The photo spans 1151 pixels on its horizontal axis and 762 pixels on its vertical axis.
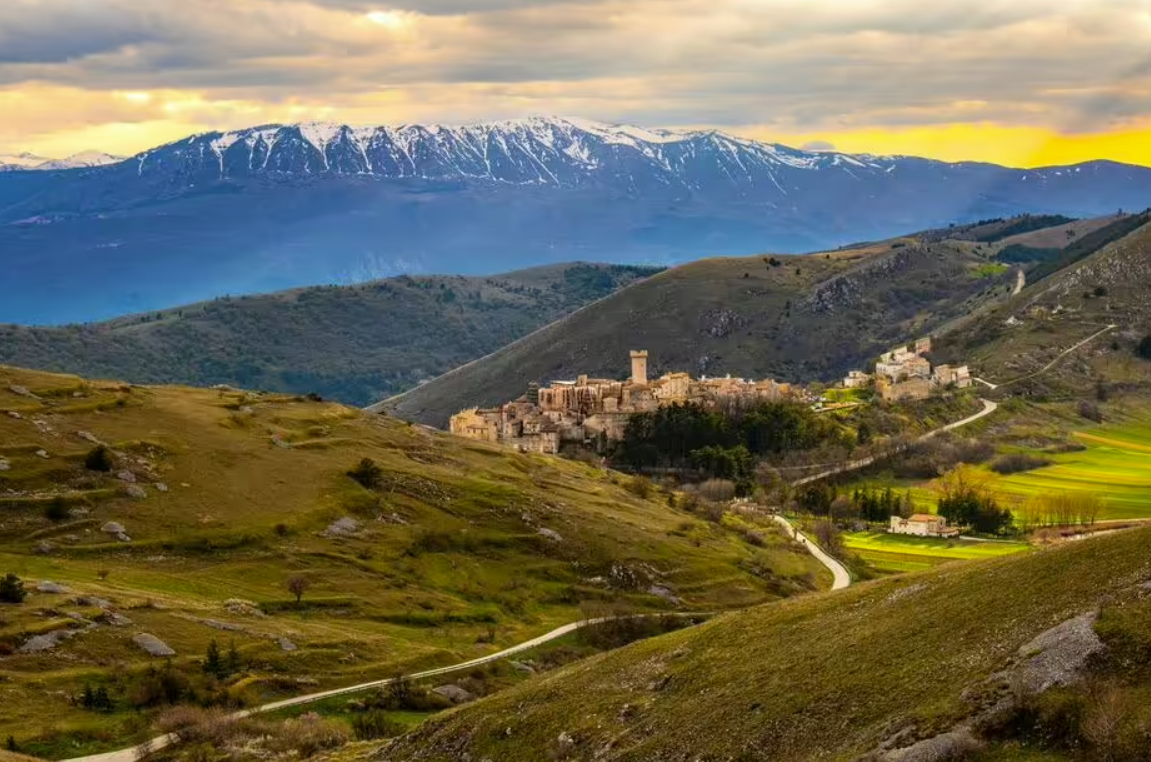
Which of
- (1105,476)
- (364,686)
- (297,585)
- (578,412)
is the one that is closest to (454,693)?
(364,686)

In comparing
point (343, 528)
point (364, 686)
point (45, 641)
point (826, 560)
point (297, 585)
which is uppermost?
point (45, 641)

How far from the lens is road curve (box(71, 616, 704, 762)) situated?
5525 cm

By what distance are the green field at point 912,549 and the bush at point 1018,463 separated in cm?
3682

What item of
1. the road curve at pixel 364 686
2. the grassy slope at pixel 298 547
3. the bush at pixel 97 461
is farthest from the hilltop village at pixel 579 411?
the road curve at pixel 364 686

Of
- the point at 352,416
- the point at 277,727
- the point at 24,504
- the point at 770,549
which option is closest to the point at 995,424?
the point at 770,549

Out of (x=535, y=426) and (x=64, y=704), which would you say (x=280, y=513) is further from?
(x=535, y=426)

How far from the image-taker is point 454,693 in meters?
68.6

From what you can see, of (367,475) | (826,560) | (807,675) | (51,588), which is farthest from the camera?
(826,560)

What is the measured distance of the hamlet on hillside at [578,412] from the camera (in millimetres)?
176250

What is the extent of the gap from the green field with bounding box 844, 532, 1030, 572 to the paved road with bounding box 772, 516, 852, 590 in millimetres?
3327

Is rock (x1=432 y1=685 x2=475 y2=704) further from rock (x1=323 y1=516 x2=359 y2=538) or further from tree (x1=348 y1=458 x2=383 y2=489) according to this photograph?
tree (x1=348 y1=458 x2=383 y2=489)

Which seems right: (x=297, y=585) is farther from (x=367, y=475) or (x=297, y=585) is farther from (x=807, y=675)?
(x=807, y=675)

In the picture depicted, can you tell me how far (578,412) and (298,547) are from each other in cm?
9818

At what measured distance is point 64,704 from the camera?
196ft
